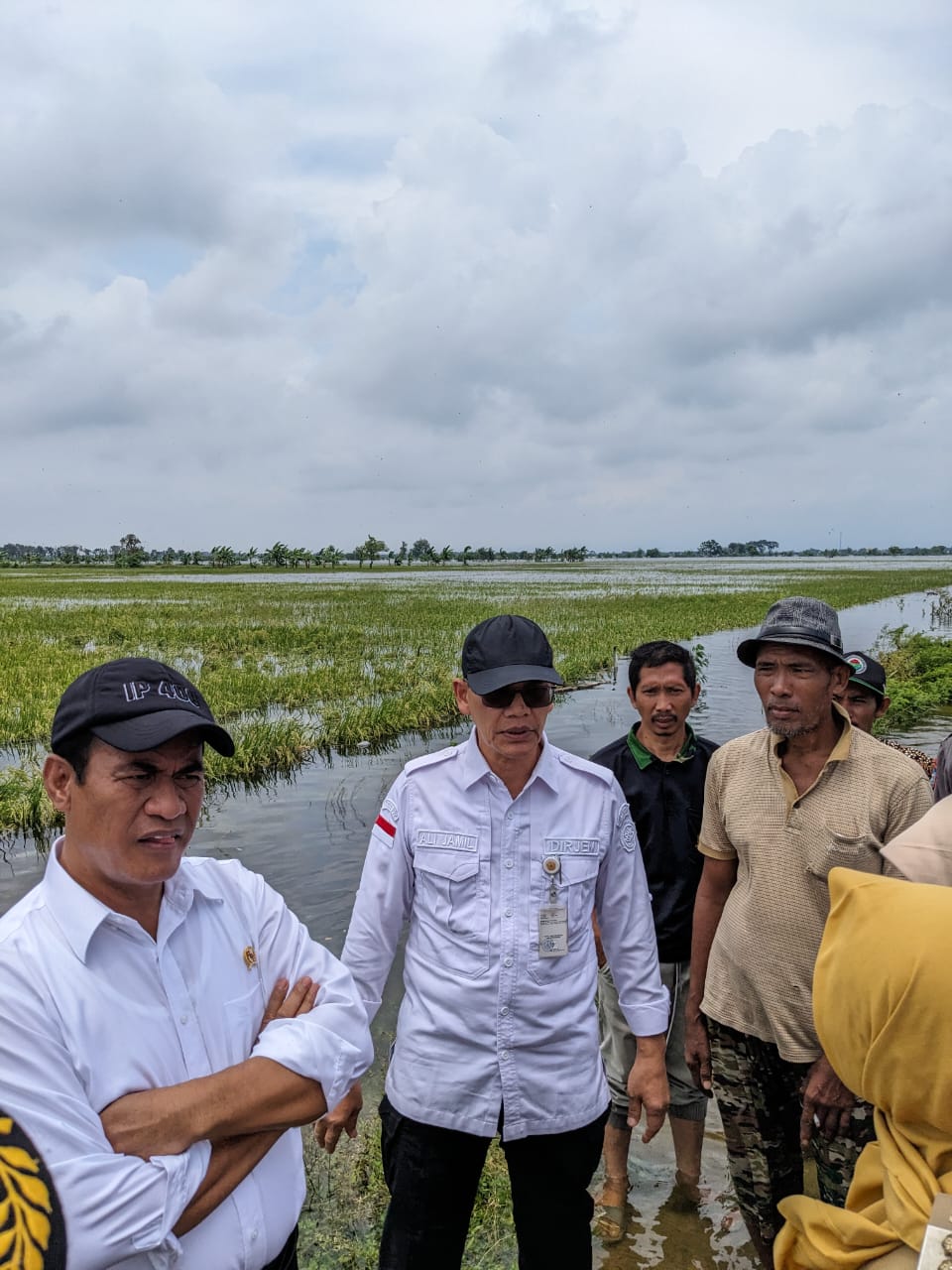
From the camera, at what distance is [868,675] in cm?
383

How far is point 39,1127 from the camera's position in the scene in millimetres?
1285

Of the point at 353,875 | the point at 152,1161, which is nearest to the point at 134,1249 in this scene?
the point at 152,1161

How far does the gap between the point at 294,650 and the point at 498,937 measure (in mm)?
18610

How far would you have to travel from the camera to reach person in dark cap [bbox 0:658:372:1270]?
1.34 m

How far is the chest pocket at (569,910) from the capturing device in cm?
214

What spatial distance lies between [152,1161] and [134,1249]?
0.39 ft

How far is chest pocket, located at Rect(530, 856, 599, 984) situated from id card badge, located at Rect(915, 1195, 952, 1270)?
101 cm

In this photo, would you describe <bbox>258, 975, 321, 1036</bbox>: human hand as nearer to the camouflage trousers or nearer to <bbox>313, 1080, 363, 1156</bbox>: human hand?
<bbox>313, 1080, 363, 1156</bbox>: human hand

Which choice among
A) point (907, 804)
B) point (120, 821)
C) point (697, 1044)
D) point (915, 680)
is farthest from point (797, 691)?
point (915, 680)

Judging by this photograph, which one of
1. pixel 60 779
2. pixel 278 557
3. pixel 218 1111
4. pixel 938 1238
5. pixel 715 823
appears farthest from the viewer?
pixel 278 557

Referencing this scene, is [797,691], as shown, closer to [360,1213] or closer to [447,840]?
[447,840]

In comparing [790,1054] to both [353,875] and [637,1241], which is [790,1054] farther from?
[353,875]

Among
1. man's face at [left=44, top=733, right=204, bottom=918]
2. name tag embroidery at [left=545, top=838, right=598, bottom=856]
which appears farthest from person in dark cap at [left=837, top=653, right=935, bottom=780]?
man's face at [left=44, top=733, right=204, bottom=918]

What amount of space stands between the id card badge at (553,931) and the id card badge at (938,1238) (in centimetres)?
101
